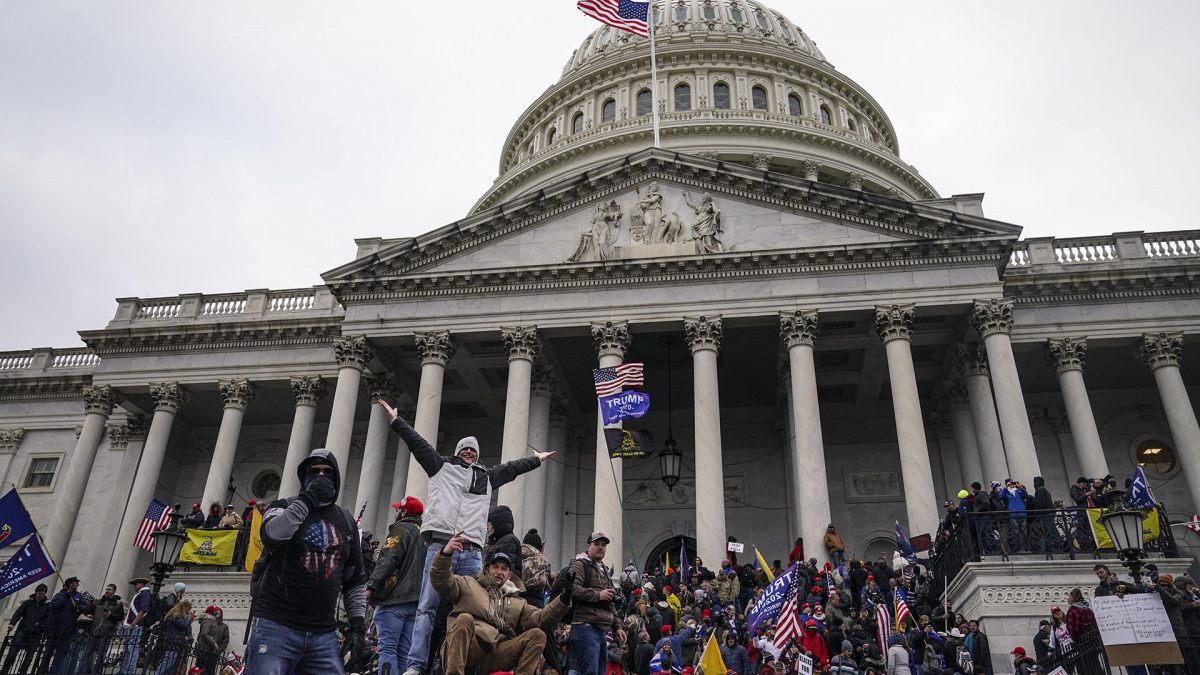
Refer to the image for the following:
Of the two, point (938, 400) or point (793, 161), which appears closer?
point (938, 400)

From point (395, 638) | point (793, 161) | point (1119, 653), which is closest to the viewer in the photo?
point (395, 638)

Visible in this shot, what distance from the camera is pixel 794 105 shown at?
5384 cm

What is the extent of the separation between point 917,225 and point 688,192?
24.3 feet

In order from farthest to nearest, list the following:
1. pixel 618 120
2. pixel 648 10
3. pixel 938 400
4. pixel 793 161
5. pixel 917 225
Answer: pixel 618 120 → pixel 793 161 → pixel 648 10 → pixel 938 400 → pixel 917 225

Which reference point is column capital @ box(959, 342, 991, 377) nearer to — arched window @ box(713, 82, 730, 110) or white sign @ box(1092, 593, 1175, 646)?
white sign @ box(1092, 593, 1175, 646)

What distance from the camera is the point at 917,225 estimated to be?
27.1m

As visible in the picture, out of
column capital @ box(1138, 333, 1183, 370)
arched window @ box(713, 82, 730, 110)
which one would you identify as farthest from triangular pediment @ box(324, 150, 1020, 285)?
arched window @ box(713, 82, 730, 110)

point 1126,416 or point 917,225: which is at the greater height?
point 917,225

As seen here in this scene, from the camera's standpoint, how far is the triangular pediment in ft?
90.8

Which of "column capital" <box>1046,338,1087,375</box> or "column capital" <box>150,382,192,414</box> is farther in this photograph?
"column capital" <box>150,382,192,414</box>

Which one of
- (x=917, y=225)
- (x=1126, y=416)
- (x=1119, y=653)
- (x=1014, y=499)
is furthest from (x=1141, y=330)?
(x=1119, y=653)

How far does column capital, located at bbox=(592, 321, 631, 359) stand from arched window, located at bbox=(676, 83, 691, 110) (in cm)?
2878

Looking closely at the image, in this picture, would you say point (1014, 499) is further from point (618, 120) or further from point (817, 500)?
point (618, 120)

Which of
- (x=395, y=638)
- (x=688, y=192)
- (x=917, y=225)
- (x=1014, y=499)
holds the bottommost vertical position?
(x=395, y=638)
